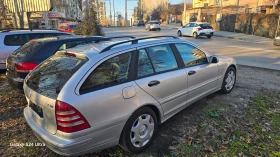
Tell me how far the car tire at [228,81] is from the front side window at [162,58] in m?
1.98

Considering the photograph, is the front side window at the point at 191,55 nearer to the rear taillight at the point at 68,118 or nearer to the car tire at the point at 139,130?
the car tire at the point at 139,130

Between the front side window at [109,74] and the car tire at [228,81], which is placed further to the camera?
the car tire at [228,81]

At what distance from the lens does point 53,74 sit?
2.68 metres

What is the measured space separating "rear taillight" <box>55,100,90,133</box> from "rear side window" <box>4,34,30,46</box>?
495cm

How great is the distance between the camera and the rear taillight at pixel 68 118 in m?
2.22

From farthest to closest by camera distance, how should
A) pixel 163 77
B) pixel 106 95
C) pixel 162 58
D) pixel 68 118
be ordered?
pixel 162 58
pixel 163 77
pixel 106 95
pixel 68 118

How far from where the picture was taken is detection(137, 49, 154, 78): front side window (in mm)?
2873

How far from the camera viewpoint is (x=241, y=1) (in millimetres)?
37750

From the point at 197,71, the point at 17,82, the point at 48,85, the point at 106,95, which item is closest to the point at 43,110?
the point at 48,85

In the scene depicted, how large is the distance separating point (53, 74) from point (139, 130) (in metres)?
1.36

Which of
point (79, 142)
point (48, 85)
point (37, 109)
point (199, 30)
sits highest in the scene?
point (199, 30)

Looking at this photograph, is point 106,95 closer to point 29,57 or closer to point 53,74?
point 53,74

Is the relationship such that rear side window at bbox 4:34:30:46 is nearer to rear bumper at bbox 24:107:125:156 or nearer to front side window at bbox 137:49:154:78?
rear bumper at bbox 24:107:125:156

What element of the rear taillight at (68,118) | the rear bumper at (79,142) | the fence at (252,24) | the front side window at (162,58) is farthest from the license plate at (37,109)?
the fence at (252,24)
